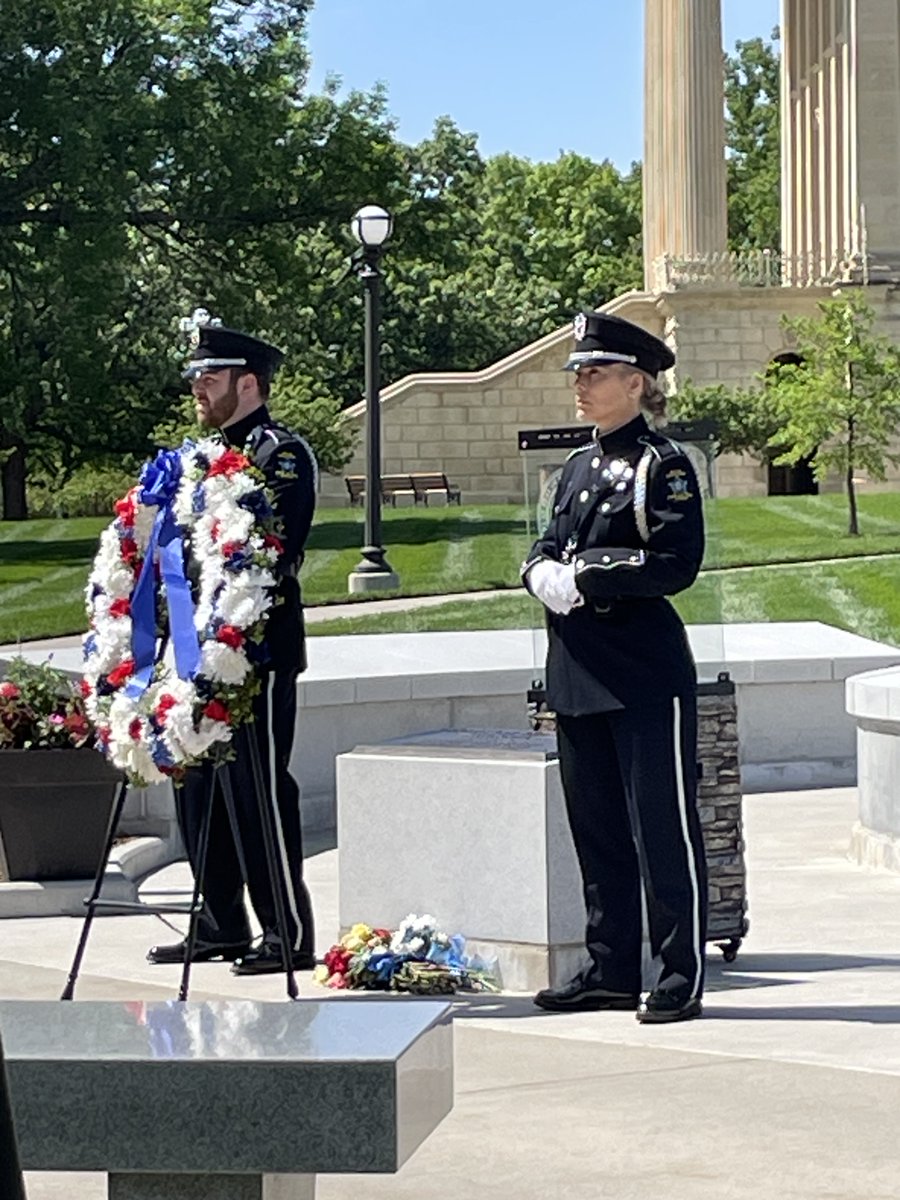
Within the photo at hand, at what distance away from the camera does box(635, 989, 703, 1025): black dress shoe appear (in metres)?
8.02

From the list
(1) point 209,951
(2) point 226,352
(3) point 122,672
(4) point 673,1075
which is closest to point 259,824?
(1) point 209,951

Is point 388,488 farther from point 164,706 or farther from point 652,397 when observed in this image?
point 164,706

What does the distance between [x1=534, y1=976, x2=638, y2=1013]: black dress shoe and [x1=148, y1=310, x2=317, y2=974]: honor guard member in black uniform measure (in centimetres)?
111

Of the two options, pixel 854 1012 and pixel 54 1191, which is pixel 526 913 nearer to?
pixel 854 1012

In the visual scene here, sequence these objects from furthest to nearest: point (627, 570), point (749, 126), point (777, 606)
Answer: point (749, 126)
point (777, 606)
point (627, 570)


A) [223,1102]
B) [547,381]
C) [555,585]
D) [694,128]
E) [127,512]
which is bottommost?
[223,1102]

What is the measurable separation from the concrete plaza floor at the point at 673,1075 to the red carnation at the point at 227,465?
1.73 metres

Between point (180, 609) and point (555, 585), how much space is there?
46.4 inches

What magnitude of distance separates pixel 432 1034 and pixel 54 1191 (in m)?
2.05

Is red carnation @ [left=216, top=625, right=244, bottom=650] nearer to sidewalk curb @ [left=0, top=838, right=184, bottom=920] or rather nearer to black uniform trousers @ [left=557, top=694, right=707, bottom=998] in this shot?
black uniform trousers @ [left=557, top=694, right=707, bottom=998]

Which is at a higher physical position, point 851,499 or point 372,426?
point 372,426

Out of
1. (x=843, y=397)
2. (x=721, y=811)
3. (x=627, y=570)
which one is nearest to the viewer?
(x=627, y=570)

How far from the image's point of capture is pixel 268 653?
28.6 ft

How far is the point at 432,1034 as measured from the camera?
4.09 metres
